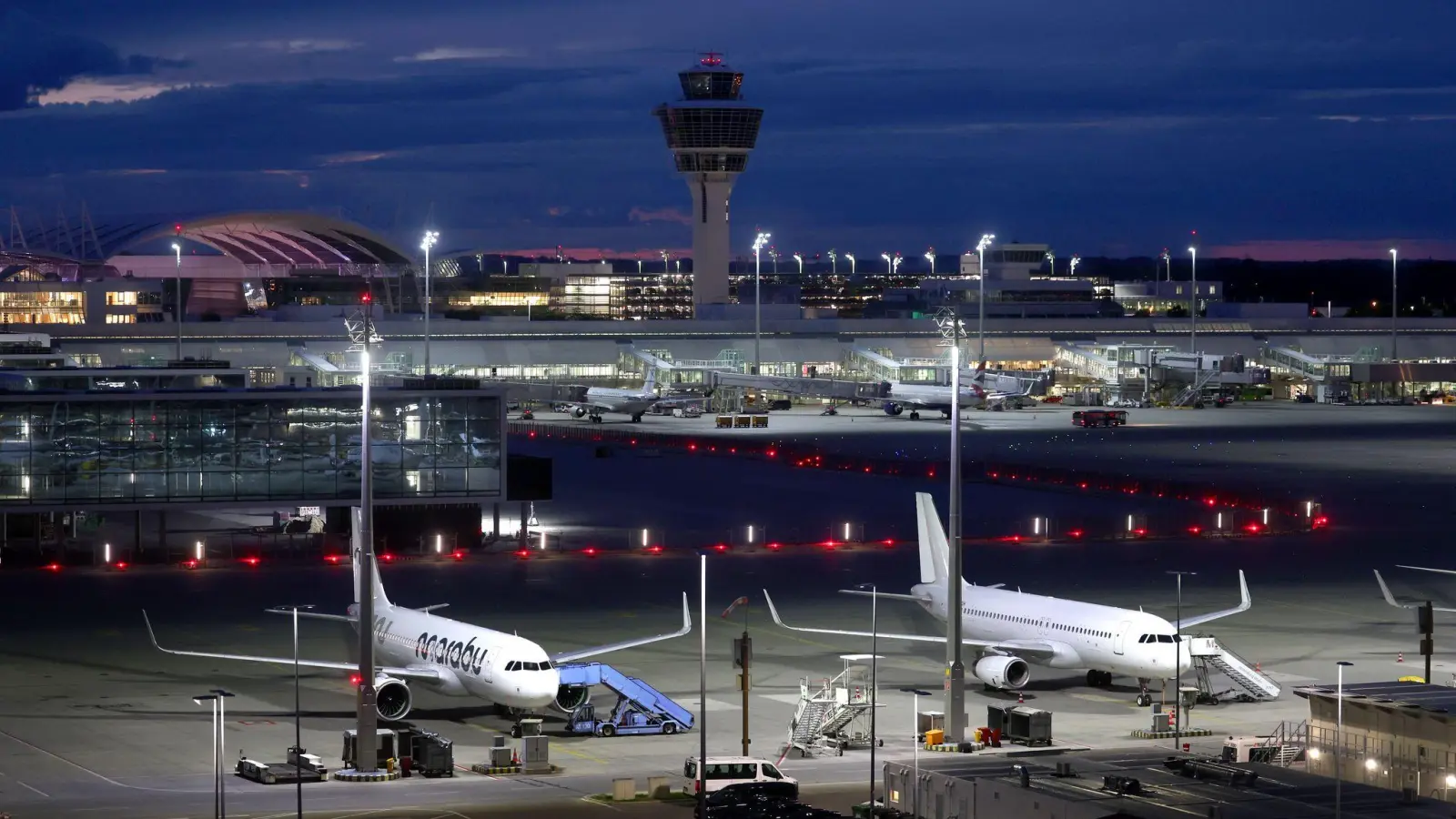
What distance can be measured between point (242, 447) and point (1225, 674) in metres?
45.6

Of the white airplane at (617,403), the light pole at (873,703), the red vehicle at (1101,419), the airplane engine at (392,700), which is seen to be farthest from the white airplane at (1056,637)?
the white airplane at (617,403)

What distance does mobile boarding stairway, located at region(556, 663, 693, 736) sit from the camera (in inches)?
2021

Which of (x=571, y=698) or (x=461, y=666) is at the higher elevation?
(x=461, y=666)

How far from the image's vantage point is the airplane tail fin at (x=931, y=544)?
60.9 meters

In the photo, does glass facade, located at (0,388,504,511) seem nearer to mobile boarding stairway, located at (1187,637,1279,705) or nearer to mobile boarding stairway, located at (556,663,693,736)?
mobile boarding stairway, located at (556,663,693,736)

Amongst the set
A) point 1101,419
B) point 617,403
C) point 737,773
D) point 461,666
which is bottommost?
point 737,773

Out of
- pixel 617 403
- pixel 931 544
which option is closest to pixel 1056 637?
pixel 931 544

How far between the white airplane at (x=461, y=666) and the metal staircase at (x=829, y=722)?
3.98 metres

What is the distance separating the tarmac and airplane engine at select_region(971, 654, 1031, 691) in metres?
0.63

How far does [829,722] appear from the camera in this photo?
49.7 meters

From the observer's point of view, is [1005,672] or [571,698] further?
[1005,672]

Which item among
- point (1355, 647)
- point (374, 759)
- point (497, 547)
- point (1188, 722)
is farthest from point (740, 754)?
point (497, 547)

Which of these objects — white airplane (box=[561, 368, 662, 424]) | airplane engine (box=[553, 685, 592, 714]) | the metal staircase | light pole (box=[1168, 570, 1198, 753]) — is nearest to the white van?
the metal staircase

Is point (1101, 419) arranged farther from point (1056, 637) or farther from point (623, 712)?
point (623, 712)
